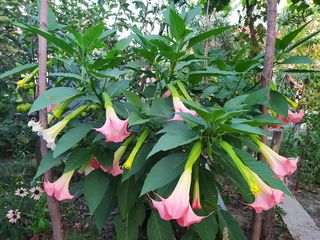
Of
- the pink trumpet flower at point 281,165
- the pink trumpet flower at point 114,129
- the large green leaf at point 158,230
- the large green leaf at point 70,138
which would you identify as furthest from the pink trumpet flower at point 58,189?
the pink trumpet flower at point 281,165

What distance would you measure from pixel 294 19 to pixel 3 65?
2.76 metres

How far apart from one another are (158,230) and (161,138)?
2.00 feet

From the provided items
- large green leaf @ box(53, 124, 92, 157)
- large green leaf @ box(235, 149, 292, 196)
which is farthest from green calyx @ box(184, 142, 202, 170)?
large green leaf @ box(53, 124, 92, 157)

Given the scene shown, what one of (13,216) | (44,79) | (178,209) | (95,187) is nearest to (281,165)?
(178,209)

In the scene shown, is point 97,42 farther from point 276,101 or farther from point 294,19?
point 294,19

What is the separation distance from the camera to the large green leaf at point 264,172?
79cm

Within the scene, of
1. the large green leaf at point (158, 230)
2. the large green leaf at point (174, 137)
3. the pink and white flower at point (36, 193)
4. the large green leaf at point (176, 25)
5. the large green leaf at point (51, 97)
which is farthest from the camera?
the pink and white flower at point (36, 193)

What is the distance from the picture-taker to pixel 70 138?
998 mm

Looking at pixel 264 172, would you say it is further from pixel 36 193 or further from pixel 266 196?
pixel 36 193

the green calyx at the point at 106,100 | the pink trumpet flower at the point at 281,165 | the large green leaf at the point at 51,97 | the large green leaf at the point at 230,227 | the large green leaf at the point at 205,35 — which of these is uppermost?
the large green leaf at the point at 205,35

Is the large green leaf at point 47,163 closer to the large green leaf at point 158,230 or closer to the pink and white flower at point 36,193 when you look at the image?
the large green leaf at point 158,230

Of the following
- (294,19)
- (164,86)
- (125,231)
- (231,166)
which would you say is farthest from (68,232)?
(294,19)

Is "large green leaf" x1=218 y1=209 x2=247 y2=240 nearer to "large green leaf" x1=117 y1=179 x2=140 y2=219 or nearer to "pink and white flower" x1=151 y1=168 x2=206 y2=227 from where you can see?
"large green leaf" x1=117 y1=179 x2=140 y2=219

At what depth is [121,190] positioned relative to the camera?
1.16 meters
